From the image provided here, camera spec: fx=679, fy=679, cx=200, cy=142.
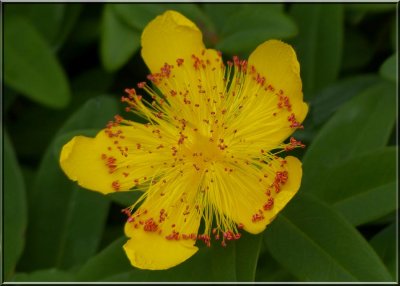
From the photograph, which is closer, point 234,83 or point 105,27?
point 234,83

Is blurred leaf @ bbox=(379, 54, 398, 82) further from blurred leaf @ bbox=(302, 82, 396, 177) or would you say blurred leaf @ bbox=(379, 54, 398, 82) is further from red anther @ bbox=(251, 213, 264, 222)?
red anther @ bbox=(251, 213, 264, 222)

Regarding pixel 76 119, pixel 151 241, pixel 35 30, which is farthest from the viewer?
pixel 35 30

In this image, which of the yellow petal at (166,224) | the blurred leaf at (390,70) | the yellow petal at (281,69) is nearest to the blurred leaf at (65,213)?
the yellow petal at (166,224)

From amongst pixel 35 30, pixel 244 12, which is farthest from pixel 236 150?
pixel 35 30

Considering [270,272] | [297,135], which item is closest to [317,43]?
[297,135]

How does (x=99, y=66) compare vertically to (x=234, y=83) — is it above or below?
below

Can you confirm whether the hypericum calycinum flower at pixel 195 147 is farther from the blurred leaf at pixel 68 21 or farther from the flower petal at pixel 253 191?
the blurred leaf at pixel 68 21

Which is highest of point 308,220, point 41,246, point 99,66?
point 308,220

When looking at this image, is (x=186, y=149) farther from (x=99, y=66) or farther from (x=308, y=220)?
(x=99, y=66)
